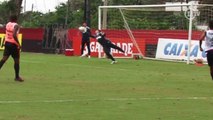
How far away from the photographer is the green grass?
10.9 metres

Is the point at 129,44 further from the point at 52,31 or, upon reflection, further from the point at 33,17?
the point at 33,17

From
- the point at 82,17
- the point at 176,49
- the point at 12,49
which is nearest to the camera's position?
the point at 12,49

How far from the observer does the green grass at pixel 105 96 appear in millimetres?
10852

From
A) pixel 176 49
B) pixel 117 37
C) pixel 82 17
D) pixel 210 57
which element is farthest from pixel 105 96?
pixel 82 17

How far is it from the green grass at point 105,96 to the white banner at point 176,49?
807cm

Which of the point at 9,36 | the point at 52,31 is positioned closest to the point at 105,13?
the point at 52,31

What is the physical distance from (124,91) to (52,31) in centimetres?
2690

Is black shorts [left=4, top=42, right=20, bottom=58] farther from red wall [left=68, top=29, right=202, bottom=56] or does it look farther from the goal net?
red wall [left=68, top=29, right=202, bottom=56]

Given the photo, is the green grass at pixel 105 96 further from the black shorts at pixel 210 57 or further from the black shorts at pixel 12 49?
the black shorts at pixel 12 49

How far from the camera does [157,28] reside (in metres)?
35.3

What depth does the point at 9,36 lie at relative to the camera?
17.3 meters

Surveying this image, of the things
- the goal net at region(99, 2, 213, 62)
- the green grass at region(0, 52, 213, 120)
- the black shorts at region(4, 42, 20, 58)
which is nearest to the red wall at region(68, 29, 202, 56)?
the goal net at region(99, 2, 213, 62)

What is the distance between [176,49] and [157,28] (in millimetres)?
5094

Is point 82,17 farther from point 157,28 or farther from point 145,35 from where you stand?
point 145,35
